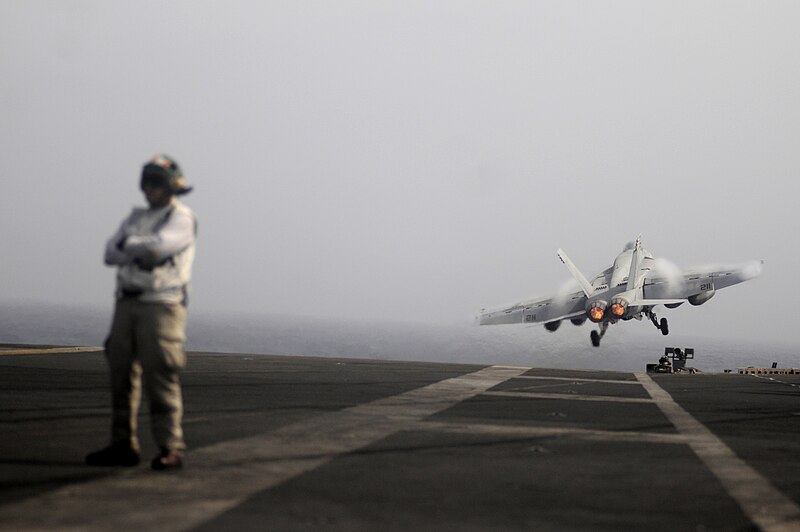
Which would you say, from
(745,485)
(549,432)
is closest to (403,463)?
(745,485)

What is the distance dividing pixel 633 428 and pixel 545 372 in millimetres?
13381

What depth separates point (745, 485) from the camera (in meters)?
6.88

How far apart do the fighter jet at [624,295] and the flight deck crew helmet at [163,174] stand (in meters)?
57.4

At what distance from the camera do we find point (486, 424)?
10438 millimetres

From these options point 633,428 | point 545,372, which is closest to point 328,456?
point 633,428

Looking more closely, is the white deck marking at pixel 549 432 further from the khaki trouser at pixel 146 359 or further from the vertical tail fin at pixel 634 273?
the vertical tail fin at pixel 634 273

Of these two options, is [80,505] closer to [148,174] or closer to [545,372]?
[148,174]

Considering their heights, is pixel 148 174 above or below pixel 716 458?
above

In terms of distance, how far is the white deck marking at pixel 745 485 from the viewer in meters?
5.60

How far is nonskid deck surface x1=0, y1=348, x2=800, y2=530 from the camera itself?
5.21 m

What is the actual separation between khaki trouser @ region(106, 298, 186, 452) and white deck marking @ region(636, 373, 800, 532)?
4.03 m

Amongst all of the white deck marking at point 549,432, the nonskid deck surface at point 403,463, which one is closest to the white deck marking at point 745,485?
the nonskid deck surface at point 403,463

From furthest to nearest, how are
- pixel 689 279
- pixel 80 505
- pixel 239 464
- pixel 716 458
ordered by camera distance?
pixel 689 279 < pixel 716 458 < pixel 239 464 < pixel 80 505

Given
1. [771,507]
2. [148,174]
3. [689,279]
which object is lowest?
[771,507]
